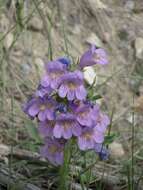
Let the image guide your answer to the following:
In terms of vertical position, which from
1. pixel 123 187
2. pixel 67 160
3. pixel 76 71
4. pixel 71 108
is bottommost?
pixel 123 187

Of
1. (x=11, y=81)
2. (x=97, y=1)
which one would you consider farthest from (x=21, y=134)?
(x=97, y=1)

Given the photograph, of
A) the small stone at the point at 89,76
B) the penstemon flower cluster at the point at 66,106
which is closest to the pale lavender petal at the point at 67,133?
the penstemon flower cluster at the point at 66,106

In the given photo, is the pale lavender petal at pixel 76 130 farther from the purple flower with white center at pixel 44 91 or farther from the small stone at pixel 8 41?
the small stone at pixel 8 41

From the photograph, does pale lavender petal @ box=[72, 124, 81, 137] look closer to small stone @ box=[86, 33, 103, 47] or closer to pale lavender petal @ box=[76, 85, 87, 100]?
pale lavender petal @ box=[76, 85, 87, 100]

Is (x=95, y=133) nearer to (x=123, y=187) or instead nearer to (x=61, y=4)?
(x=123, y=187)

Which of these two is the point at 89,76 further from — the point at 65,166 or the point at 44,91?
the point at 44,91

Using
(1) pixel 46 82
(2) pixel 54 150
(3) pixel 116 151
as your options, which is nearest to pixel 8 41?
(3) pixel 116 151

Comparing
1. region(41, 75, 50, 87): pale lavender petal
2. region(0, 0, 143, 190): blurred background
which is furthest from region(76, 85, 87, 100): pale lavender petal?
region(0, 0, 143, 190): blurred background
